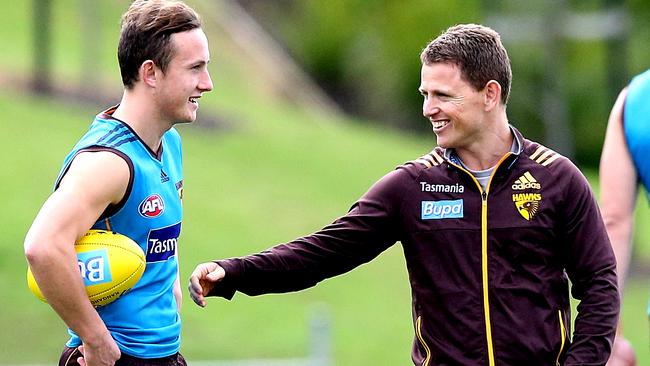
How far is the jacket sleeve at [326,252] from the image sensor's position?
15.0 ft

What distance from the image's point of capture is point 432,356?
175 inches

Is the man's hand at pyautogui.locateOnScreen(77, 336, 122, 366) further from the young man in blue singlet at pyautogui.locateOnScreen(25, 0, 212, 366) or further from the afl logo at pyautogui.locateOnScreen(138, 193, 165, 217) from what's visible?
the afl logo at pyautogui.locateOnScreen(138, 193, 165, 217)

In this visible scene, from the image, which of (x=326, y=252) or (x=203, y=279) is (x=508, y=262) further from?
(x=203, y=279)

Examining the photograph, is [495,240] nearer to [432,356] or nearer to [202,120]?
[432,356]

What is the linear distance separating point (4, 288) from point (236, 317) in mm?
2430

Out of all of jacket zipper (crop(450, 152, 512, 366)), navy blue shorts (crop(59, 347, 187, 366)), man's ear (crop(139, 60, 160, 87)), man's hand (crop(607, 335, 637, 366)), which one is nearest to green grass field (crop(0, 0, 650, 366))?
man's hand (crop(607, 335, 637, 366))

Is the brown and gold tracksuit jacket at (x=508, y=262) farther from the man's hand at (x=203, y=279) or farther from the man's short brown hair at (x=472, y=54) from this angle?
the man's hand at (x=203, y=279)

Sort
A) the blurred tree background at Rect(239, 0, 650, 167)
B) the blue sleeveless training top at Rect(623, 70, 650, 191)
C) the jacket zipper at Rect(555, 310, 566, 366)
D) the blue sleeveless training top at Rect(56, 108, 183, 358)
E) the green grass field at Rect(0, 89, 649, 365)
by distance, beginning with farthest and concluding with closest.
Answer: the blurred tree background at Rect(239, 0, 650, 167)
the green grass field at Rect(0, 89, 649, 365)
the blue sleeveless training top at Rect(623, 70, 650, 191)
the jacket zipper at Rect(555, 310, 566, 366)
the blue sleeveless training top at Rect(56, 108, 183, 358)

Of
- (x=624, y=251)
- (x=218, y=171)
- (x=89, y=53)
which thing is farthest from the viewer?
(x=89, y=53)

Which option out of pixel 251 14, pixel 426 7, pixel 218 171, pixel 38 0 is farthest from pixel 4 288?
pixel 251 14

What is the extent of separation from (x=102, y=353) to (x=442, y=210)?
126 centimetres

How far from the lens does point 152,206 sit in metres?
4.36

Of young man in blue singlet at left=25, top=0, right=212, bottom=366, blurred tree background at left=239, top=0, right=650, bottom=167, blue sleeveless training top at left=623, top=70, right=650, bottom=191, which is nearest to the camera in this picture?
young man in blue singlet at left=25, top=0, right=212, bottom=366

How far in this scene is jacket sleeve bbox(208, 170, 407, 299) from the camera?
456 centimetres
